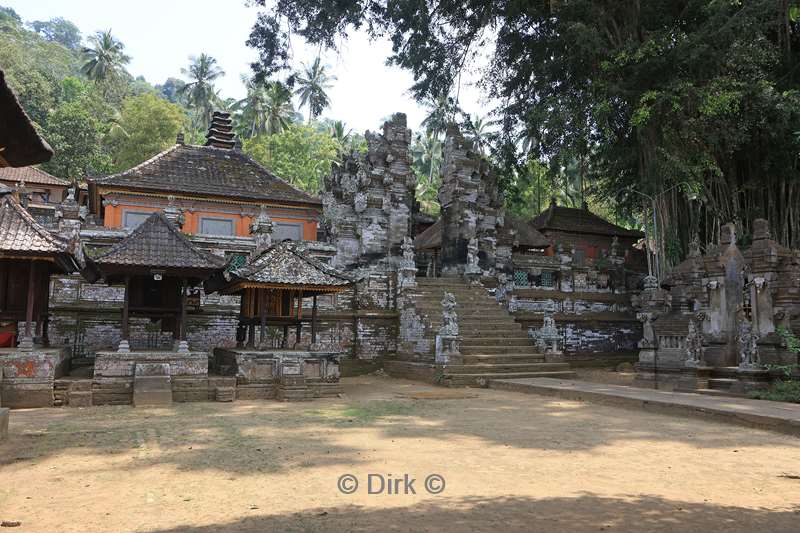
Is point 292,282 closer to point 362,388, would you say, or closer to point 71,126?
point 362,388

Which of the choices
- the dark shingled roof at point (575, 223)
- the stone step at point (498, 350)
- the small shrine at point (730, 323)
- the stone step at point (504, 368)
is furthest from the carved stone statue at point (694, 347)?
the dark shingled roof at point (575, 223)

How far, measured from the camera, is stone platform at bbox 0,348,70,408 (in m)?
10.8

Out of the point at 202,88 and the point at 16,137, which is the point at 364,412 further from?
the point at 202,88

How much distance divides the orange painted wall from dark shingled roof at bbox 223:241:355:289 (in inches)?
424

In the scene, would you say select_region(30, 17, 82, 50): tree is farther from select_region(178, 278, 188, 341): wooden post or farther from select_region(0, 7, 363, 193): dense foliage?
select_region(178, 278, 188, 341): wooden post

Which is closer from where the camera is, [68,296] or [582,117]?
[68,296]

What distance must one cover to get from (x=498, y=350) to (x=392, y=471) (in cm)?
1054

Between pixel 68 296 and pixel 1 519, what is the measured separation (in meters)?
12.5

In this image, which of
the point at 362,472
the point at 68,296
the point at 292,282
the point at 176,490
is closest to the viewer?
the point at 176,490

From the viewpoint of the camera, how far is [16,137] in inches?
218

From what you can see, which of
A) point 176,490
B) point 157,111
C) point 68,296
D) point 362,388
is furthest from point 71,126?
point 176,490

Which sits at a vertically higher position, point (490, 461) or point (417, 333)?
point (417, 333)

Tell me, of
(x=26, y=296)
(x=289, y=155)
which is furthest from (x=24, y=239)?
(x=289, y=155)

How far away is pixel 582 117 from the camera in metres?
17.8
